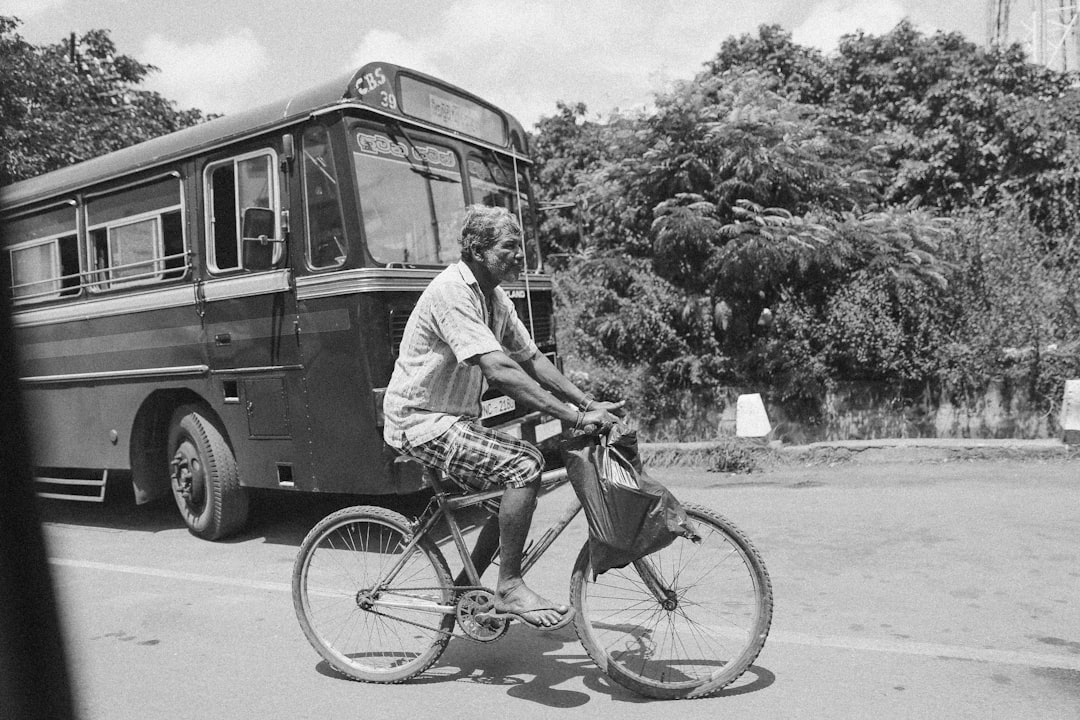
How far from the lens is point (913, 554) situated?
Result: 506 centimetres

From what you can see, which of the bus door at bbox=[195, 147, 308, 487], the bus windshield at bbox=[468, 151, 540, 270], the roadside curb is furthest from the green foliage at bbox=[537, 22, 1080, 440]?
the bus door at bbox=[195, 147, 308, 487]

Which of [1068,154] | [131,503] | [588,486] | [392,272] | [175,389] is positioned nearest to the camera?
[588,486]

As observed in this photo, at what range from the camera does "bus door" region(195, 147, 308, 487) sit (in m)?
5.81

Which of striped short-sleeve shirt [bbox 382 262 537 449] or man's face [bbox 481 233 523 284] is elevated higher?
man's face [bbox 481 233 523 284]

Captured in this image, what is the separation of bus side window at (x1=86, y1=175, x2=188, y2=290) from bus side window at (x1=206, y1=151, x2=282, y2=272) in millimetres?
321

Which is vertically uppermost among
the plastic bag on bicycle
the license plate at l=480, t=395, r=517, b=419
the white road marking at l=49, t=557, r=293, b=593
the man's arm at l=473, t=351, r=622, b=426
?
the man's arm at l=473, t=351, r=622, b=426

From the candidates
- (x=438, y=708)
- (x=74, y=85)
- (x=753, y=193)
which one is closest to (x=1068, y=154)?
(x=753, y=193)

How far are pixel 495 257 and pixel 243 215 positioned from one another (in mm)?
2800

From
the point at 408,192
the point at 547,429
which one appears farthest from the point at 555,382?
the point at 408,192

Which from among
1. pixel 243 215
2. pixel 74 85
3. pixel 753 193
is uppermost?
pixel 74 85

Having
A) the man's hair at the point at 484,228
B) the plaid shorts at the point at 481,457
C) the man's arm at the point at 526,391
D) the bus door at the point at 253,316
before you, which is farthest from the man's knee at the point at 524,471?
the bus door at the point at 253,316

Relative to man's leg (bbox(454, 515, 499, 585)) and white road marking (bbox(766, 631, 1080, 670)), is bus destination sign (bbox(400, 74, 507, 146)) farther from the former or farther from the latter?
white road marking (bbox(766, 631, 1080, 670))

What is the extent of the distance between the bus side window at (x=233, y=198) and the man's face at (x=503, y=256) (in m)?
2.74

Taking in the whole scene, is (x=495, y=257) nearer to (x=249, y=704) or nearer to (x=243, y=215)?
(x=249, y=704)
